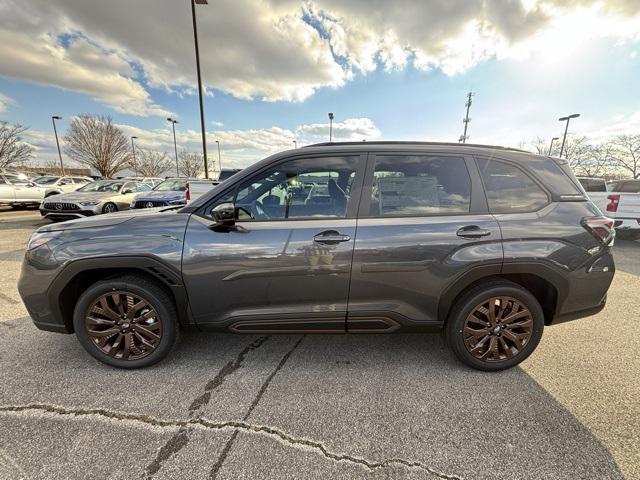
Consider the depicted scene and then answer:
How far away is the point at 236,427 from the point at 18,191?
61.2 feet

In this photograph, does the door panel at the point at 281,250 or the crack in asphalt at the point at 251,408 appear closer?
the crack in asphalt at the point at 251,408

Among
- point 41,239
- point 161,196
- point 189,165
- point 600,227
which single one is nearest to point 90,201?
point 161,196

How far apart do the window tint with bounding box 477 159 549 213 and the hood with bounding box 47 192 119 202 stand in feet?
38.8

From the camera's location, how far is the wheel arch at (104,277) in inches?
94.8

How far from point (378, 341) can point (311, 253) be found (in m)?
1.35

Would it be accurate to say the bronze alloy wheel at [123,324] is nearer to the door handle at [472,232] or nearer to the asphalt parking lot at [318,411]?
the asphalt parking lot at [318,411]

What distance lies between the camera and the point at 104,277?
2.57 meters

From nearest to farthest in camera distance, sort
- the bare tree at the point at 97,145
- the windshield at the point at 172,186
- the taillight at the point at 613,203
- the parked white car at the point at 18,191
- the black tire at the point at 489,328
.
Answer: the black tire at the point at 489,328
the taillight at the point at 613,203
the windshield at the point at 172,186
the parked white car at the point at 18,191
the bare tree at the point at 97,145

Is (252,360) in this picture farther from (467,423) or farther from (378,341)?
(467,423)

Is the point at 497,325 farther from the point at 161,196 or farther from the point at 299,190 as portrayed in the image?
the point at 161,196

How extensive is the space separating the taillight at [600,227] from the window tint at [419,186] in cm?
97

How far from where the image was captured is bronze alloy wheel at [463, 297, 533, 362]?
2.55 metres

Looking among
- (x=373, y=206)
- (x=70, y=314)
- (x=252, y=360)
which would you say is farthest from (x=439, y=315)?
(x=70, y=314)

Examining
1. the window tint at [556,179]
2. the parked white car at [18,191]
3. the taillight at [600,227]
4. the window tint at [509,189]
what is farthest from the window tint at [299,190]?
the parked white car at [18,191]
